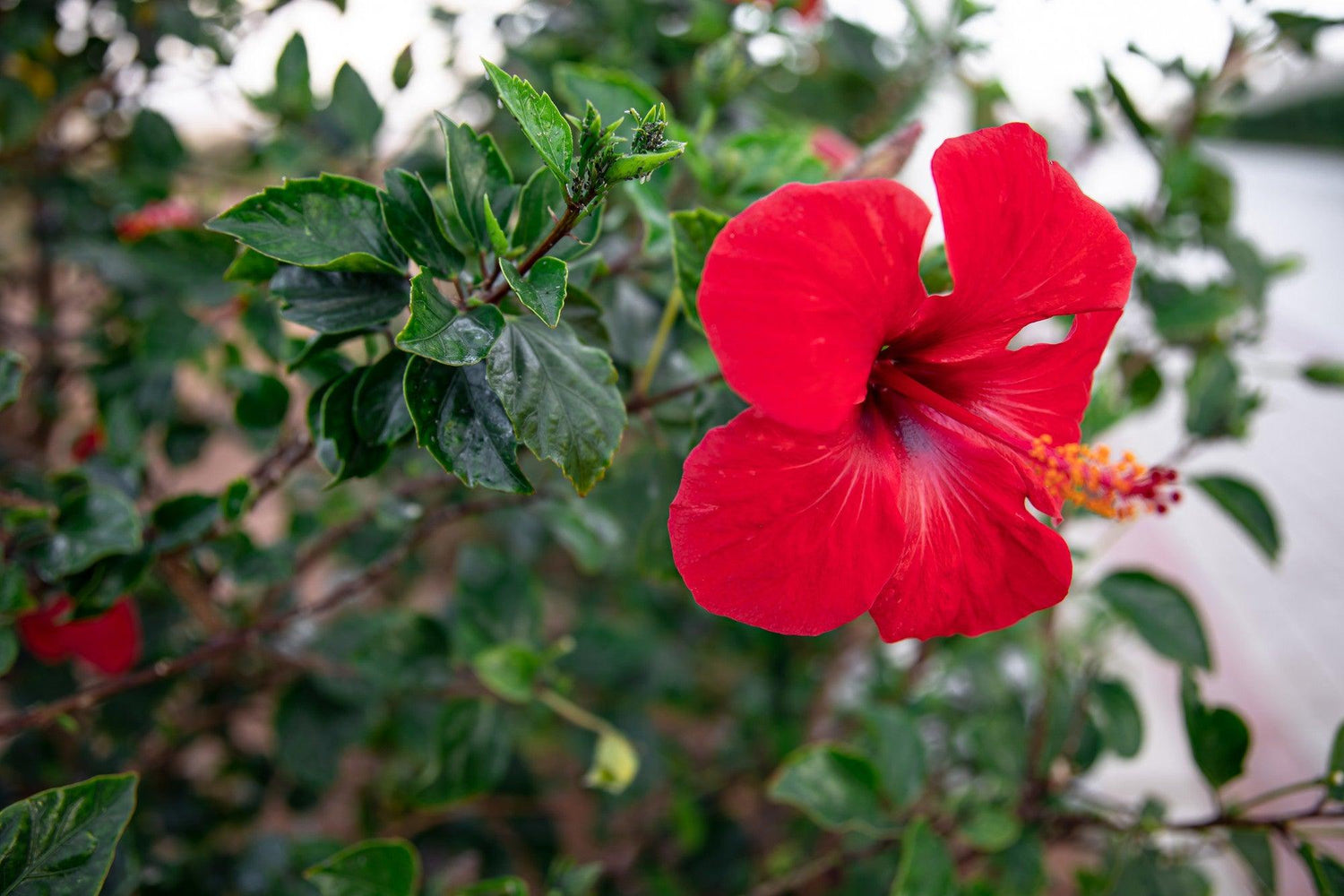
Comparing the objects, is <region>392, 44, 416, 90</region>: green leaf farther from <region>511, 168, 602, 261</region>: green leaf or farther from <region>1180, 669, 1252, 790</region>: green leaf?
<region>1180, 669, 1252, 790</region>: green leaf

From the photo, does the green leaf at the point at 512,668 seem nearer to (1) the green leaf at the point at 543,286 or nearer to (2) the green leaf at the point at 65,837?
(2) the green leaf at the point at 65,837

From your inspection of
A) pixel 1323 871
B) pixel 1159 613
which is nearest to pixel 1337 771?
pixel 1323 871

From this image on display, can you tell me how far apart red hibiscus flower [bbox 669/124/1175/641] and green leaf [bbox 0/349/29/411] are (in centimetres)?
52

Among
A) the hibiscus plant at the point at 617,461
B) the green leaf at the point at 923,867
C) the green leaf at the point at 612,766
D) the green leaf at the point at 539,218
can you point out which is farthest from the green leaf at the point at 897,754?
the green leaf at the point at 539,218

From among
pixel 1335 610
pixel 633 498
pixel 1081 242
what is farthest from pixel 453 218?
pixel 1335 610

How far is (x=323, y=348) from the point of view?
56cm

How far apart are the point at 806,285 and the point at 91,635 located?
825mm

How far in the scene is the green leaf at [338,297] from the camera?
0.51m

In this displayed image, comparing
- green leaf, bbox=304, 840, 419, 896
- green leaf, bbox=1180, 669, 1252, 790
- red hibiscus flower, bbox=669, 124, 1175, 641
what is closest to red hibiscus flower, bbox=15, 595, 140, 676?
green leaf, bbox=304, 840, 419, 896

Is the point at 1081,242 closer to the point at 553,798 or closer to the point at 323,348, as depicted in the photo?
the point at 323,348

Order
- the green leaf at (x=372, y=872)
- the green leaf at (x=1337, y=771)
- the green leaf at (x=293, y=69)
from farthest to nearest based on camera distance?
the green leaf at (x=293, y=69)
the green leaf at (x=1337, y=771)
the green leaf at (x=372, y=872)

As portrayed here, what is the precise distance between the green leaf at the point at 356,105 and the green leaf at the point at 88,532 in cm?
50

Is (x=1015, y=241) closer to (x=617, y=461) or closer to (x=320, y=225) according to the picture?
(x=320, y=225)

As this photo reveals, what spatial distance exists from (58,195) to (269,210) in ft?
3.61
